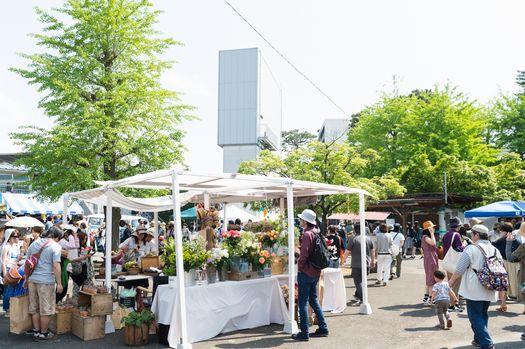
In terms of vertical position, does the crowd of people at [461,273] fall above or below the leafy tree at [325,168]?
below

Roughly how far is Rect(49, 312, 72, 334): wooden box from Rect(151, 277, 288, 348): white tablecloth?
165cm

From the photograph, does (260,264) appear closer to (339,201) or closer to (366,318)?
(366,318)

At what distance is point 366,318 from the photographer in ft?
28.9

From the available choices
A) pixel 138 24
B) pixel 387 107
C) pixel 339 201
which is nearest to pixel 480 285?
pixel 339 201

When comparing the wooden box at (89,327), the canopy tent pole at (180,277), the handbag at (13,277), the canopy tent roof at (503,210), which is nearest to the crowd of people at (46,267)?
the handbag at (13,277)

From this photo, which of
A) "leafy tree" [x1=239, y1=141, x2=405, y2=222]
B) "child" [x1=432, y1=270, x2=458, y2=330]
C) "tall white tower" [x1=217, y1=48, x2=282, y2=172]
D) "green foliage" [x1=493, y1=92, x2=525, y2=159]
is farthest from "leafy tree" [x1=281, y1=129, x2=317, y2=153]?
"child" [x1=432, y1=270, x2=458, y2=330]

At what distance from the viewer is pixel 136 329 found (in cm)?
687

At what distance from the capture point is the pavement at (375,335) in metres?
6.91

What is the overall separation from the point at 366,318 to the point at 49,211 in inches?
741

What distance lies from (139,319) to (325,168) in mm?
13238

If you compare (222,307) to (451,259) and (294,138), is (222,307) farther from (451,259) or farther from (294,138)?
(294,138)

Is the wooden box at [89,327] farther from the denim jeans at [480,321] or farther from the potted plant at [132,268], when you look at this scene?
the denim jeans at [480,321]

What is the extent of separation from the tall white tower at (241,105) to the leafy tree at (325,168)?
46853 mm

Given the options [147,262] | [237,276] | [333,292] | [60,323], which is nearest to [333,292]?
[333,292]
